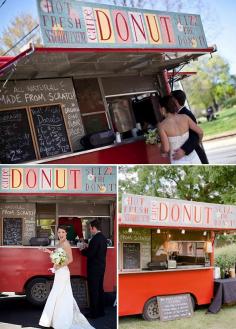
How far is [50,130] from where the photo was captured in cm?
607

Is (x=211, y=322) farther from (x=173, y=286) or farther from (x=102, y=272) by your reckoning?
(x=102, y=272)

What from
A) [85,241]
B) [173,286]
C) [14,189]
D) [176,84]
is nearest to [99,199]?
[85,241]

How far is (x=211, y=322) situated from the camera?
4770 millimetres

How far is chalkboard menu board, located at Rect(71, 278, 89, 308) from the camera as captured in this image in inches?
181

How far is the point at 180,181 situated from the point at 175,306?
3.50ft

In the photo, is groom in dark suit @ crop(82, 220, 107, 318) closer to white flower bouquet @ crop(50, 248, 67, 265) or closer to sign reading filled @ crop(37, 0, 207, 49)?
white flower bouquet @ crop(50, 248, 67, 265)

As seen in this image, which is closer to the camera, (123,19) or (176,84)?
(123,19)

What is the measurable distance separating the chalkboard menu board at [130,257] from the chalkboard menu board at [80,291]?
38 centimetres

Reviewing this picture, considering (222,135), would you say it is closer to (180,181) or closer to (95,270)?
(180,181)

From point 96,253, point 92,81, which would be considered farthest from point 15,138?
point 96,253

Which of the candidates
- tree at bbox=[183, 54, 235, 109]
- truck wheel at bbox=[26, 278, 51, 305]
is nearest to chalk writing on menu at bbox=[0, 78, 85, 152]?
truck wheel at bbox=[26, 278, 51, 305]

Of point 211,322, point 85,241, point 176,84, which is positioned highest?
point 176,84

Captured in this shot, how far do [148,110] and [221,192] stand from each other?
2.51m

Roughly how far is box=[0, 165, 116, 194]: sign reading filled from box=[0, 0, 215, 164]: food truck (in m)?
0.92
